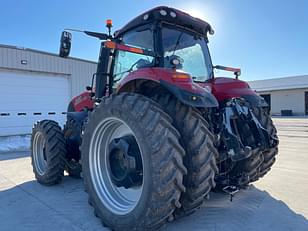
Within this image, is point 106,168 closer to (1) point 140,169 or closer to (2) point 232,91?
(1) point 140,169

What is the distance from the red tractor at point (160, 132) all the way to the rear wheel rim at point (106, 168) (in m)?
0.01

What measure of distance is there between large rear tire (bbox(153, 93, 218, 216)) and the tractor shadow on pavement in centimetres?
47

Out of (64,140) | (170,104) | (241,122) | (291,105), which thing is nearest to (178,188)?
(170,104)

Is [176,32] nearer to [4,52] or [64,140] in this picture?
[64,140]

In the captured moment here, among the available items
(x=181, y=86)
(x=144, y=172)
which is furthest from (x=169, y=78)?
(x=144, y=172)

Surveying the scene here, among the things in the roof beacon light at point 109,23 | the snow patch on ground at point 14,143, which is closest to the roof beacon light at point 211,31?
the roof beacon light at point 109,23

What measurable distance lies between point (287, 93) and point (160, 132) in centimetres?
3669

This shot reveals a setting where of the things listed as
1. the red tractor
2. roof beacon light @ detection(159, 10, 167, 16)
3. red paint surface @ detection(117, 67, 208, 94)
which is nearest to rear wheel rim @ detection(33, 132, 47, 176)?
the red tractor

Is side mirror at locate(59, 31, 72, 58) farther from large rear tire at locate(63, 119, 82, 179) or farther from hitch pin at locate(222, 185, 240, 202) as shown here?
hitch pin at locate(222, 185, 240, 202)

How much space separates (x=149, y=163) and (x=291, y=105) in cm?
3631

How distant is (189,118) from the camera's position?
2.54 metres

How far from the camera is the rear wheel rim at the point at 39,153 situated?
4.73 metres

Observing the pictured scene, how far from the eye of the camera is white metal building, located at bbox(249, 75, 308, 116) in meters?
32.6

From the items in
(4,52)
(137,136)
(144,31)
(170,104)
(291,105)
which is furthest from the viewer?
(291,105)
